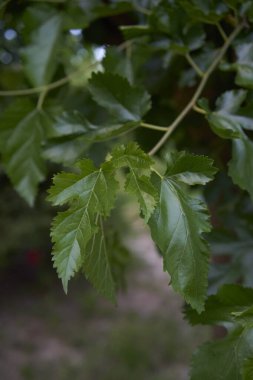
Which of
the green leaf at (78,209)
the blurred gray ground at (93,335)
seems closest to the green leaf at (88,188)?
the green leaf at (78,209)

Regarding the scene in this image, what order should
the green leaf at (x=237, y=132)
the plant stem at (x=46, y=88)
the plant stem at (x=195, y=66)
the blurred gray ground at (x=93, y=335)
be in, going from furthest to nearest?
the blurred gray ground at (x=93, y=335)
the plant stem at (x=46, y=88)
the plant stem at (x=195, y=66)
the green leaf at (x=237, y=132)

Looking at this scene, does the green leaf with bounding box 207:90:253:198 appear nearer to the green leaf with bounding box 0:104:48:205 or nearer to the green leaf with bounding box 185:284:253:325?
the green leaf with bounding box 185:284:253:325

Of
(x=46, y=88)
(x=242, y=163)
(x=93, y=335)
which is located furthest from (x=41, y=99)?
(x=93, y=335)

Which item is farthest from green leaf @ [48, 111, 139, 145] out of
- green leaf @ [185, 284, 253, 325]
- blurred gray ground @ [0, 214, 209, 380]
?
blurred gray ground @ [0, 214, 209, 380]

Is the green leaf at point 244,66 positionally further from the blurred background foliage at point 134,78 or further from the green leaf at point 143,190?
the green leaf at point 143,190

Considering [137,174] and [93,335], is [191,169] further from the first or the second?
[93,335]

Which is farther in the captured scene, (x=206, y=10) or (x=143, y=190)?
(x=206, y=10)
